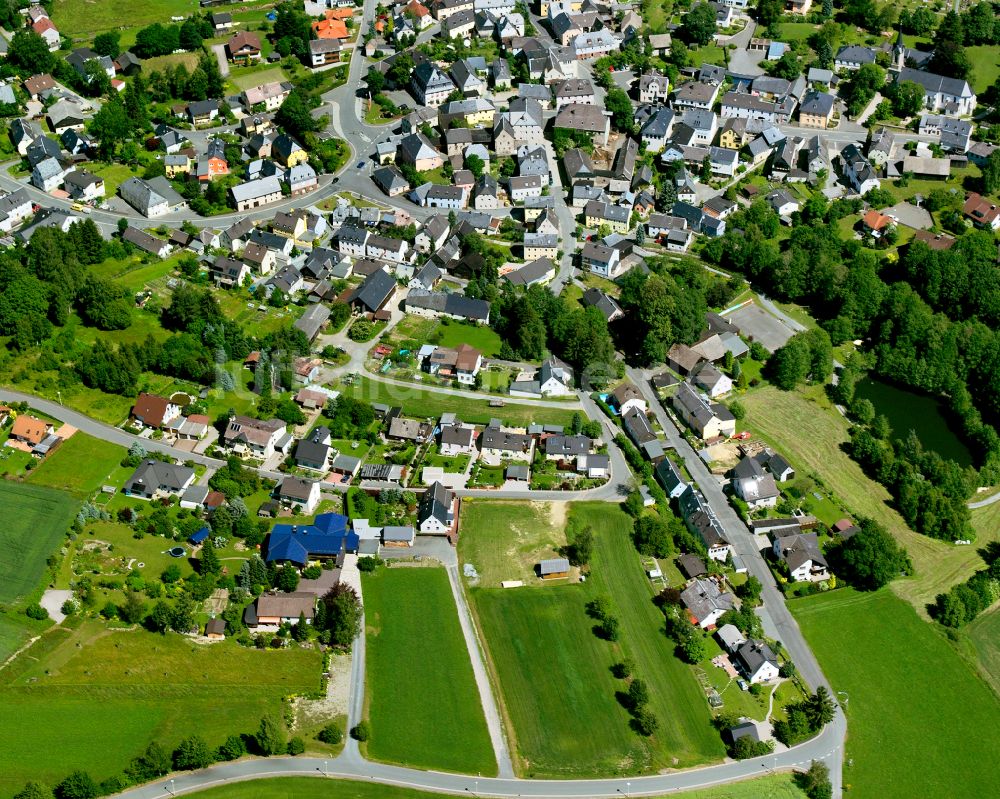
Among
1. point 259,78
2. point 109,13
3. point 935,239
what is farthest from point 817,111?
point 109,13

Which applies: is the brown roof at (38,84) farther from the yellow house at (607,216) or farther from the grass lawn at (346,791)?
the grass lawn at (346,791)

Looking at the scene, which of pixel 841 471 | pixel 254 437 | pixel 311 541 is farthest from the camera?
pixel 841 471

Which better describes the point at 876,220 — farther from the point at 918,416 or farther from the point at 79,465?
the point at 79,465

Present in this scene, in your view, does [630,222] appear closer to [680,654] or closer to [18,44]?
[680,654]

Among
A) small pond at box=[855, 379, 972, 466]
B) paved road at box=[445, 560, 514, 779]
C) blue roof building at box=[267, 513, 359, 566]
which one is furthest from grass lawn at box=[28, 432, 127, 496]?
small pond at box=[855, 379, 972, 466]

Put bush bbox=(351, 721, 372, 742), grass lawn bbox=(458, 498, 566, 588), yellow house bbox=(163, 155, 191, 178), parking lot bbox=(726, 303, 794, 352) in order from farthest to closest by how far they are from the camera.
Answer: yellow house bbox=(163, 155, 191, 178)
parking lot bbox=(726, 303, 794, 352)
grass lawn bbox=(458, 498, 566, 588)
bush bbox=(351, 721, 372, 742)

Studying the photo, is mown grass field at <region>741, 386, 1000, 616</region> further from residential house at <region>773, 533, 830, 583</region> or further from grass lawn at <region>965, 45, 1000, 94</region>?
grass lawn at <region>965, 45, 1000, 94</region>

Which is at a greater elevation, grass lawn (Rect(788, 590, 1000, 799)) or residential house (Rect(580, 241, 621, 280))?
residential house (Rect(580, 241, 621, 280))
